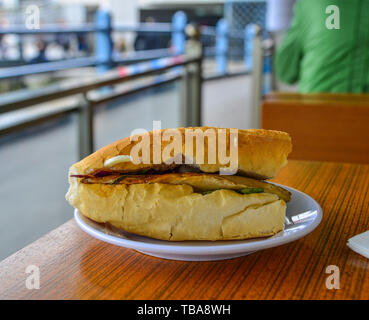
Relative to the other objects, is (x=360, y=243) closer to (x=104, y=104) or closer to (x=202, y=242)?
(x=202, y=242)

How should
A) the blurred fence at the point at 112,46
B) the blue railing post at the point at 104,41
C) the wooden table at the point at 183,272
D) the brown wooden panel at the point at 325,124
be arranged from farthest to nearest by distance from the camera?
the blue railing post at the point at 104,41 < the blurred fence at the point at 112,46 < the brown wooden panel at the point at 325,124 < the wooden table at the point at 183,272

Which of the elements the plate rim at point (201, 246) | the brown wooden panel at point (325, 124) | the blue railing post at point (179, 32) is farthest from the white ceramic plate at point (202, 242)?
the blue railing post at point (179, 32)

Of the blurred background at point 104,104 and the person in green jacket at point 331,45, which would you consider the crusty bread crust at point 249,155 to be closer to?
the blurred background at point 104,104

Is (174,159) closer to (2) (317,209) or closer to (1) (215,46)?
(2) (317,209)

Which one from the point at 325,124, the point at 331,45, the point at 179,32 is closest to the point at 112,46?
the point at 179,32

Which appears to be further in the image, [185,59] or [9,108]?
[185,59]

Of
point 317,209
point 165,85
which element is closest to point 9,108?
point 317,209
